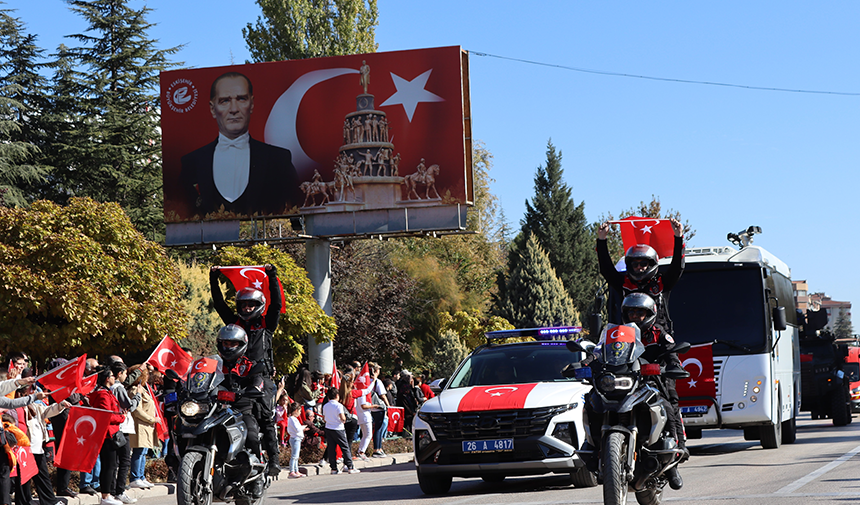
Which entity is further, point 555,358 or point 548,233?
point 548,233

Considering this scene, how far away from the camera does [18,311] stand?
808 inches

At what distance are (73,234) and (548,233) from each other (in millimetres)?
49478

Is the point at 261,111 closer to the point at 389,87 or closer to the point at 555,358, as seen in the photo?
the point at 389,87

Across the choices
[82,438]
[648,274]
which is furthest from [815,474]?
[82,438]

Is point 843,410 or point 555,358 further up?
point 555,358

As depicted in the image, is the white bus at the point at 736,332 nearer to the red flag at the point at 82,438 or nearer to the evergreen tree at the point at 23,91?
the red flag at the point at 82,438

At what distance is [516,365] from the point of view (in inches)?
491

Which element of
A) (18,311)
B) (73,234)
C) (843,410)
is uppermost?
(73,234)

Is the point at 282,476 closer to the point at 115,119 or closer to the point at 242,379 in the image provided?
the point at 242,379

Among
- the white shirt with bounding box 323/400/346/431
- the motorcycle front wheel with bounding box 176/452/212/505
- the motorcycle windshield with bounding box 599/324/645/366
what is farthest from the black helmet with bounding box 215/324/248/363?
the white shirt with bounding box 323/400/346/431

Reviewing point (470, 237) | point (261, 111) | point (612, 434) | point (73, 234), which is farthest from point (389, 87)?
point (470, 237)

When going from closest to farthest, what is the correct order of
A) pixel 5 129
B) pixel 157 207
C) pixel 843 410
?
1. pixel 843 410
2. pixel 5 129
3. pixel 157 207

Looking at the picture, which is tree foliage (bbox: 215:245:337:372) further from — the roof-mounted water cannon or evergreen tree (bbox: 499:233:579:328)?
evergreen tree (bbox: 499:233:579:328)

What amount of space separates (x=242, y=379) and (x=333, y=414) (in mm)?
7834
